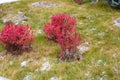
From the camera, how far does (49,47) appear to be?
16.5 meters

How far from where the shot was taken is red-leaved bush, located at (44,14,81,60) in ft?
48.1

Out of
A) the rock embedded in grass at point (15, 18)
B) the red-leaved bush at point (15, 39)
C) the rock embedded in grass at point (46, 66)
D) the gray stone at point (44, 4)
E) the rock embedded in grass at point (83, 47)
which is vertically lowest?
the gray stone at point (44, 4)

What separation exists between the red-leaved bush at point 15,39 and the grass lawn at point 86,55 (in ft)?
1.63

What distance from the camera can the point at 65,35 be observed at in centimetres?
1595

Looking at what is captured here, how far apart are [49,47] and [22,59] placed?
5.95ft

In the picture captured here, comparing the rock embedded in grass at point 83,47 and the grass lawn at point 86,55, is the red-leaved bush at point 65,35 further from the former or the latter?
the rock embedded in grass at point 83,47

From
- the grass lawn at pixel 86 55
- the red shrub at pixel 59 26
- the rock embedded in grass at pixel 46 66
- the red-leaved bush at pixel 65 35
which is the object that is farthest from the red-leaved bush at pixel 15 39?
the rock embedded in grass at pixel 46 66

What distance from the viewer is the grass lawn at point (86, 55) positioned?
13758mm

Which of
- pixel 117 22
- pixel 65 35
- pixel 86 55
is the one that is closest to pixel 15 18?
pixel 65 35

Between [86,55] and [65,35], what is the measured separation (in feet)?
5.57

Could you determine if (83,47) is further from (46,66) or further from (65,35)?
(46,66)

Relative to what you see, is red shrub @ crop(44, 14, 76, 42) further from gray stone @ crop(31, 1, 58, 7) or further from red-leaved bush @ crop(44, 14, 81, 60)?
gray stone @ crop(31, 1, 58, 7)

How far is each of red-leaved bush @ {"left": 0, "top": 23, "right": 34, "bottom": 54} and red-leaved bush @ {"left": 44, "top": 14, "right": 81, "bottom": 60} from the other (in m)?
1.45

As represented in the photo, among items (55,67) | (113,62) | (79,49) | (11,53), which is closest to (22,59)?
(11,53)
